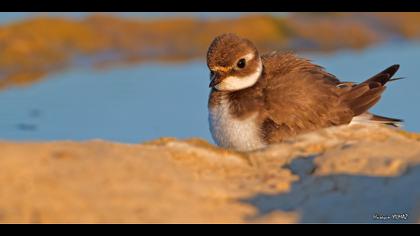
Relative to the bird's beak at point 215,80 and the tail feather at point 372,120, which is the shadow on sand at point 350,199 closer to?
the bird's beak at point 215,80

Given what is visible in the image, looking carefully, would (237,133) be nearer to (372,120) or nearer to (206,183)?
(372,120)

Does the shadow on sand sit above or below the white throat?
below

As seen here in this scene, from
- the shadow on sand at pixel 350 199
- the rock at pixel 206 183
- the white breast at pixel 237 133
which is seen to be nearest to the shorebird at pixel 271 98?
the white breast at pixel 237 133

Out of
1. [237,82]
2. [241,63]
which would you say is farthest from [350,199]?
[241,63]

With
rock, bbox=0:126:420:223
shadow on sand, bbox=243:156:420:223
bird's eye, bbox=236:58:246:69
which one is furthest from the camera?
bird's eye, bbox=236:58:246:69

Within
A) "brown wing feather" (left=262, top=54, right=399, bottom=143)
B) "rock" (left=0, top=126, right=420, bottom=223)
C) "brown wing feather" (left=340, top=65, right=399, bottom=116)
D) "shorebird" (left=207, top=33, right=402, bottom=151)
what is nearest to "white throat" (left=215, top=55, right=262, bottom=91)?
"shorebird" (left=207, top=33, right=402, bottom=151)

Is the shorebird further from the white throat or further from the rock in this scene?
the rock

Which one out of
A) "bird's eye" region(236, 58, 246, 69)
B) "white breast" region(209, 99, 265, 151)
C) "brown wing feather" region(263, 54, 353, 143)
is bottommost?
"white breast" region(209, 99, 265, 151)
